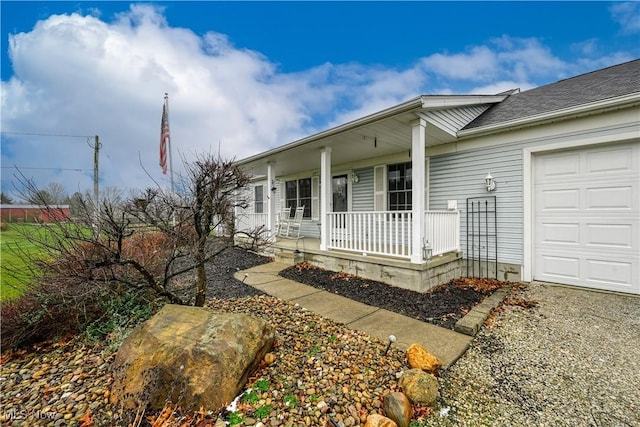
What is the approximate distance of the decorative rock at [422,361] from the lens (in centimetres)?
231

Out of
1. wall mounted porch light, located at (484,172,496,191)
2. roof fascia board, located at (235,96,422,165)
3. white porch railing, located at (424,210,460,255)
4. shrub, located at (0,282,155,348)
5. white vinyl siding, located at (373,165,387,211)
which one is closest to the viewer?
shrub, located at (0,282,155,348)

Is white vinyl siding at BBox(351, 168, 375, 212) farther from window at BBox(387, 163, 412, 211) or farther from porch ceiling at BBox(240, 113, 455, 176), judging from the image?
window at BBox(387, 163, 412, 211)

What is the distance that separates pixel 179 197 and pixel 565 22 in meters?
9.66

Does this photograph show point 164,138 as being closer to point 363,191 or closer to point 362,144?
point 363,191

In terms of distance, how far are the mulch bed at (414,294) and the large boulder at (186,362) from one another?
2378 millimetres

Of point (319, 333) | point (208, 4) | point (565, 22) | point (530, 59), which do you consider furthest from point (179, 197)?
point (530, 59)

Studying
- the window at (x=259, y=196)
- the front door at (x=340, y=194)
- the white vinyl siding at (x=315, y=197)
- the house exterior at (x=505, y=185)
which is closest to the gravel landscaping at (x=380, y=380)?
the house exterior at (x=505, y=185)

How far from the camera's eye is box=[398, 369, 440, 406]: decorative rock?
200 cm

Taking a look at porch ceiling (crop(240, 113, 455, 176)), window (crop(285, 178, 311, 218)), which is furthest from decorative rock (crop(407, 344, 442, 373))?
window (crop(285, 178, 311, 218))

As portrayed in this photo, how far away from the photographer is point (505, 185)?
17.6 feet

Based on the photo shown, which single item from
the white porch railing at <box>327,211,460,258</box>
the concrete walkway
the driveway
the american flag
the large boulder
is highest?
the american flag

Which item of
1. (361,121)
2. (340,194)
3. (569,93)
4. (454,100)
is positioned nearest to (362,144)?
(361,121)

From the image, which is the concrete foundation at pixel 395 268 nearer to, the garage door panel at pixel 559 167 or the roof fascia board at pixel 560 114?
the garage door panel at pixel 559 167

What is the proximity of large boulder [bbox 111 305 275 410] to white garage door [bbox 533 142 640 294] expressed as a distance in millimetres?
5560
